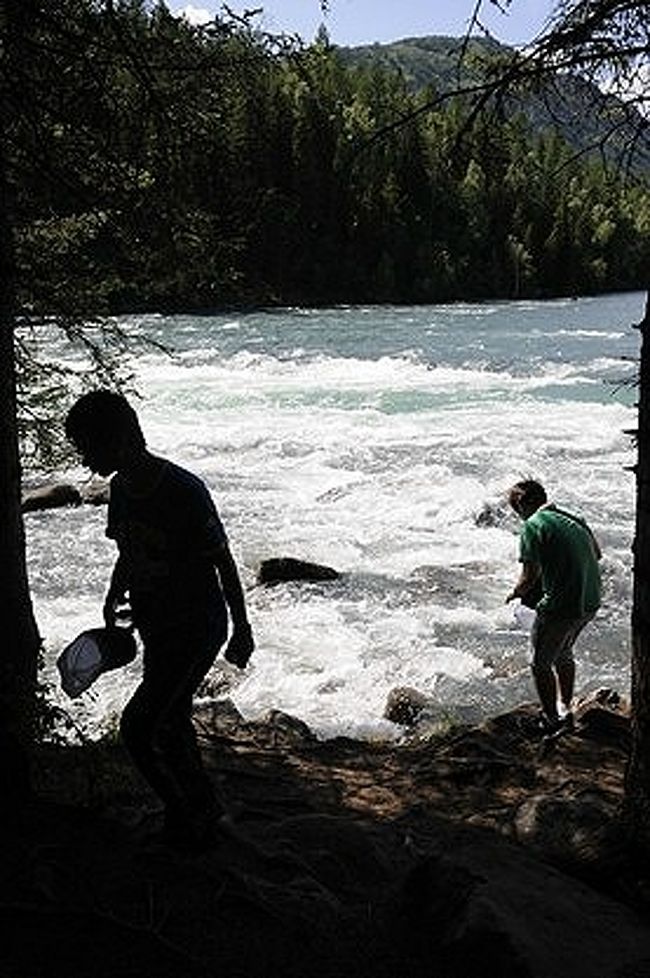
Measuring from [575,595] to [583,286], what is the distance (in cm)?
7386

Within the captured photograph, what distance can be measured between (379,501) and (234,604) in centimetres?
1356

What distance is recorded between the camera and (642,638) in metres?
4.70

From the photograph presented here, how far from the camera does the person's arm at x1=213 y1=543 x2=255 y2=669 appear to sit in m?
4.19

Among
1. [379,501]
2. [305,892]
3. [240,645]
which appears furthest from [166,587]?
[379,501]

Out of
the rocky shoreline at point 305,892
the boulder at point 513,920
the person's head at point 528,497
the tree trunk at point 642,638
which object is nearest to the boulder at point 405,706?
the person's head at point 528,497

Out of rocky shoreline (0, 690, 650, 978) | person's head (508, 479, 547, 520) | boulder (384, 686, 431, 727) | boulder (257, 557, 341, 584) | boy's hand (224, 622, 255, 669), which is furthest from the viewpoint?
boulder (257, 557, 341, 584)

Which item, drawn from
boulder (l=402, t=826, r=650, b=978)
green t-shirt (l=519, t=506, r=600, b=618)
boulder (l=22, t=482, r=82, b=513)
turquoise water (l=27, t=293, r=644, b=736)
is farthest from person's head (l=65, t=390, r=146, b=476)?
boulder (l=22, t=482, r=82, b=513)

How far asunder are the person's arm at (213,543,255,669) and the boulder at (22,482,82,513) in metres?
13.8

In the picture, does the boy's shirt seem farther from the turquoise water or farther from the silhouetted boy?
the turquoise water

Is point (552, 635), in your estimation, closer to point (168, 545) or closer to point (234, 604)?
point (234, 604)

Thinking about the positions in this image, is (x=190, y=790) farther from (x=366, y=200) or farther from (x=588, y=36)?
(x=366, y=200)

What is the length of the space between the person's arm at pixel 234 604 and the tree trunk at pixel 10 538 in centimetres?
91

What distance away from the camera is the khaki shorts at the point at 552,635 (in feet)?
24.6

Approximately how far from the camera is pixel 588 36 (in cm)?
450
